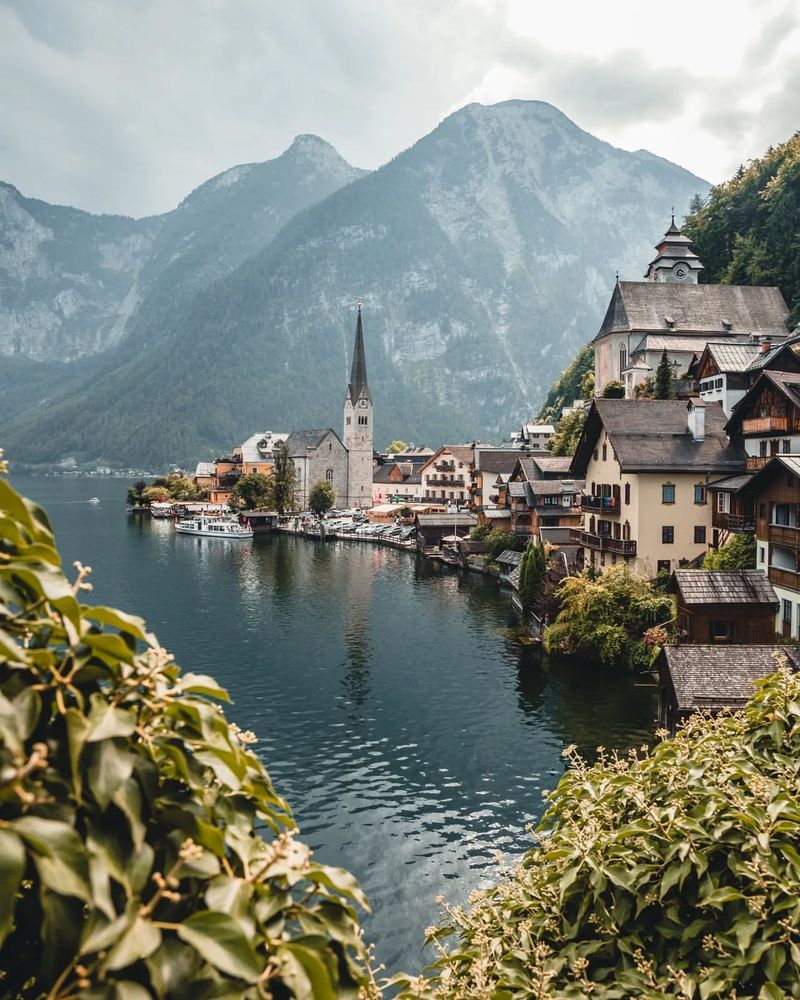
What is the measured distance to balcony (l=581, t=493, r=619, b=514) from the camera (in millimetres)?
49594

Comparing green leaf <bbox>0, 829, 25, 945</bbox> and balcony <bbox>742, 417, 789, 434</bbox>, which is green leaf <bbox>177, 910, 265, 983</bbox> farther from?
balcony <bbox>742, 417, 789, 434</bbox>

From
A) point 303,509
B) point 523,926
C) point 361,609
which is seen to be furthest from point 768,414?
point 303,509

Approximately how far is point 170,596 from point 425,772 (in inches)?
1640

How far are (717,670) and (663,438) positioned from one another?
24103 mm

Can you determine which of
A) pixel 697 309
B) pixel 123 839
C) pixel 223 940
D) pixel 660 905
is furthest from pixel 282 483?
pixel 223 940

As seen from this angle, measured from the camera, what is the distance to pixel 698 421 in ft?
159

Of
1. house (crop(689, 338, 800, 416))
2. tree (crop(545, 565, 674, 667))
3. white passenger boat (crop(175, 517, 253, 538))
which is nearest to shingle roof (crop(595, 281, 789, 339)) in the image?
house (crop(689, 338, 800, 416))

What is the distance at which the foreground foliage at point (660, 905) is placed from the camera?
20.1 feet

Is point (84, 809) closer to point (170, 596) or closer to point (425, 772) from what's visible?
point (425, 772)

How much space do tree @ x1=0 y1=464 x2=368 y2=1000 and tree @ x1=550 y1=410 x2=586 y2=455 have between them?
259 ft

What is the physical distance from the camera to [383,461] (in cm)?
17425

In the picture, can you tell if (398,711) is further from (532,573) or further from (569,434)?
(569,434)

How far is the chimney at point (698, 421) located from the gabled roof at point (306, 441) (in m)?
112

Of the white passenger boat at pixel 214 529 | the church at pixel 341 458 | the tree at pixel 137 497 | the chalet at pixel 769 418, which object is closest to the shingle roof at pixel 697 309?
the chalet at pixel 769 418
